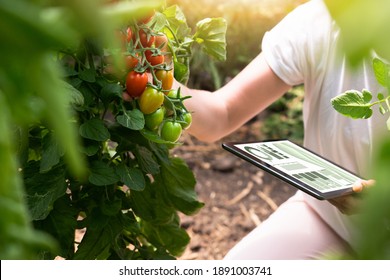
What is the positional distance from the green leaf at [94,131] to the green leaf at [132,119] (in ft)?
0.09

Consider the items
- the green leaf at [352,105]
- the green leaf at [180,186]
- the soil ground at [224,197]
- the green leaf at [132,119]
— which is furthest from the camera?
the soil ground at [224,197]

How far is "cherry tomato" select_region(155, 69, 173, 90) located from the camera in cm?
92

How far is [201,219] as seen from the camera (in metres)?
2.24

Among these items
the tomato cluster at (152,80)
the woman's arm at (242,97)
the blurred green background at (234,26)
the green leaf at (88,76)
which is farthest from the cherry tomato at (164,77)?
the blurred green background at (234,26)

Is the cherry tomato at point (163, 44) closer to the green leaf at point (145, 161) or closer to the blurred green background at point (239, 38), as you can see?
the green leaf at point (145, 161)

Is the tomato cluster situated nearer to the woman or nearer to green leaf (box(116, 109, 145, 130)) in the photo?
green leaf (box(116, 109, 145, 130))

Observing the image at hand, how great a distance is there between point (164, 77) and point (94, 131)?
143 mm

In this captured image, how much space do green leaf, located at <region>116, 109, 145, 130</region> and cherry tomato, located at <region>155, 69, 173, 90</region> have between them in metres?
0.08

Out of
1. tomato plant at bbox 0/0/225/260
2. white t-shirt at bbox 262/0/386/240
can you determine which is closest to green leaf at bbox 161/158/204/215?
tomato plant at bbox 0/0/225/260

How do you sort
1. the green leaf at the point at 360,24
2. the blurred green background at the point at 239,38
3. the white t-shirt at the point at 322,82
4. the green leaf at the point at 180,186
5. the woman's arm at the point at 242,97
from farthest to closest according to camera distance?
1. the blurred green background at the point at 239,38
2. the woman's arm at the point at 242,97
3. the white t-shirt at the point at 322,82
4. the green leaf at the point at 180,186
5. the green leaf at the point at 360,24

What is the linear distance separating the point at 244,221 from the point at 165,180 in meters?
1.23

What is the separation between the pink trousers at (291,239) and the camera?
1.41 metres

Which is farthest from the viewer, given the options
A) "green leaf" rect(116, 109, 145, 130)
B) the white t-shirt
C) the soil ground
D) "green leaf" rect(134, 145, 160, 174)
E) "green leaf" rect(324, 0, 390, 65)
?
the soil ground

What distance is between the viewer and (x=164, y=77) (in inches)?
36.1
